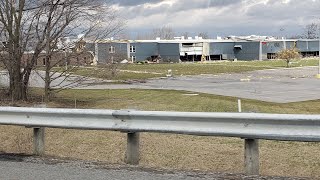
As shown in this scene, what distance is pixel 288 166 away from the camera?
7.76 meters

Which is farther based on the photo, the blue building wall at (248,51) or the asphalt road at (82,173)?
the blue building wall at (248,51)

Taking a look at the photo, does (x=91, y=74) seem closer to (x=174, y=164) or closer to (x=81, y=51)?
(x=81, y=51)

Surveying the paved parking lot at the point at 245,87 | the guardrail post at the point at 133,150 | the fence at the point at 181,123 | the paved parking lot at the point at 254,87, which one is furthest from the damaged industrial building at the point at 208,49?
the guardrail post at the point at 133,150

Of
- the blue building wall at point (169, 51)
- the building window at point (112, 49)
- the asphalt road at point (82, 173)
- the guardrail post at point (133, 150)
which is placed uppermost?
the blue building wall at point (169, 51)

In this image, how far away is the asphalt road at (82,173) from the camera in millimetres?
5492

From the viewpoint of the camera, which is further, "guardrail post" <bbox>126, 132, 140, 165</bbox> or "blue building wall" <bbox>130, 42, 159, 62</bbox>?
"blue building wall" <bbox>130, 42, 159, 62</bbox>

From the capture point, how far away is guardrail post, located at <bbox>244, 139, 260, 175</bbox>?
18.6ft

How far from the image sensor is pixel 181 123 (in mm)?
6004

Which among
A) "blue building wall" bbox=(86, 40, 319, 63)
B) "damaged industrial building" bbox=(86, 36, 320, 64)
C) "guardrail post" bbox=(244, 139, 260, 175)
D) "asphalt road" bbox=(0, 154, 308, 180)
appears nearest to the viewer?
"asphalt road" bbox=(0, 154, 308, 180)

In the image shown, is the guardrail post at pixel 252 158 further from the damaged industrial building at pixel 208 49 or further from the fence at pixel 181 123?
the damaged industrial building at pixel 208 49

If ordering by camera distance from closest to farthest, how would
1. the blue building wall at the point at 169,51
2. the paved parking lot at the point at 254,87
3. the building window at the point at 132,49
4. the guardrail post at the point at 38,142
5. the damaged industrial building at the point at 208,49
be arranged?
the guardrail post at the point at 38,142
the paved parking lot at the point at 254,87
the building window at the point at 132,49
the damaged industrial building at the point at 208,49
the blue building wall at the point at 169,51

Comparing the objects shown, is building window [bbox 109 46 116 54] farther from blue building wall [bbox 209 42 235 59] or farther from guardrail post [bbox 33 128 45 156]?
blue building wall [bbox 209 42 235 59]

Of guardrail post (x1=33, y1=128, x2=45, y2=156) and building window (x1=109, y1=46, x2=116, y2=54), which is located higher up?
building window (x1=109, y1=46, x2=116, y2=54)

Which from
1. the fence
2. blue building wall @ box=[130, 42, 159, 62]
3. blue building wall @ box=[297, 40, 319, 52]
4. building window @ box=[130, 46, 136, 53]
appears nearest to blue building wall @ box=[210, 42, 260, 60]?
blue building wall @ box=[297, 40, 319, 52]
